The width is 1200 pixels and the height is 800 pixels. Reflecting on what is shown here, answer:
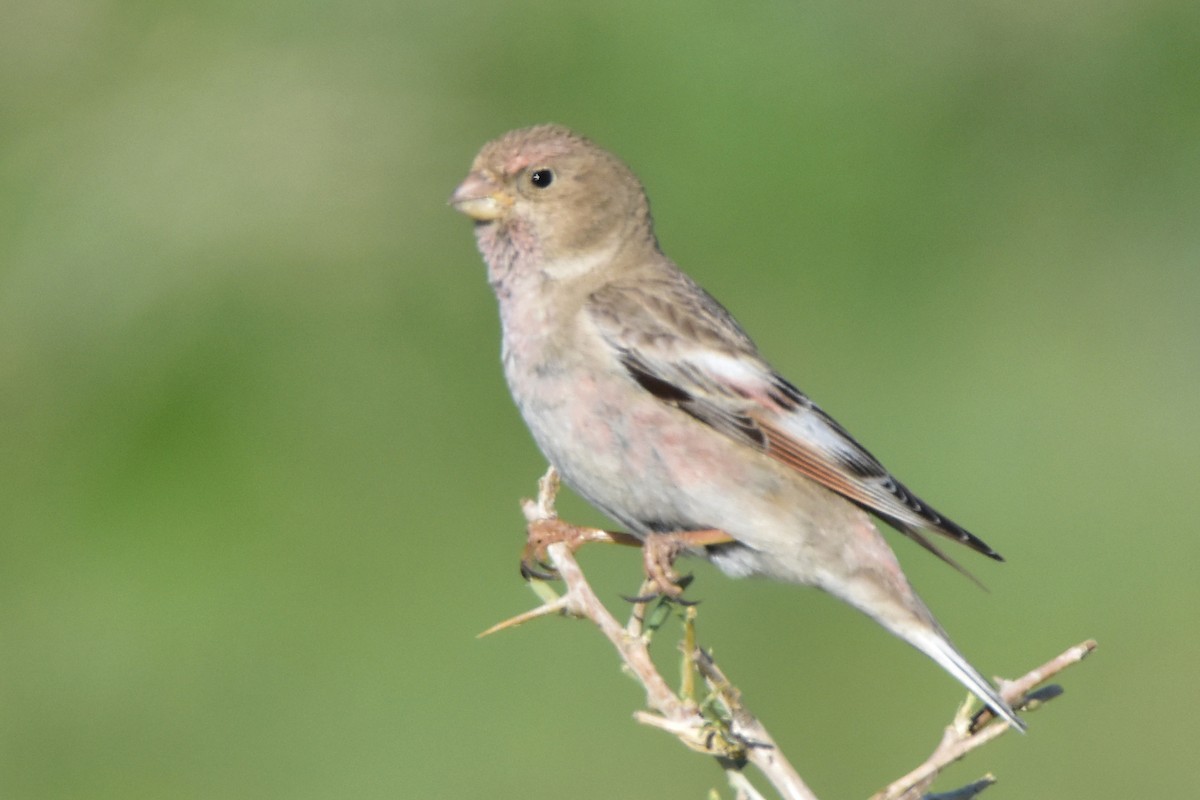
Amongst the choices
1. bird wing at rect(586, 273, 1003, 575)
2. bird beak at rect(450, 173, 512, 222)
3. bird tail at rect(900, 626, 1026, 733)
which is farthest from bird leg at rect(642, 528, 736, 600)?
bird beak at rect(450, 173, 512, 222)

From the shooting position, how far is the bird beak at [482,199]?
5.57m

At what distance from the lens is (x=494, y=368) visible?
9.57 metres

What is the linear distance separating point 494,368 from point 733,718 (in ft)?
20.9

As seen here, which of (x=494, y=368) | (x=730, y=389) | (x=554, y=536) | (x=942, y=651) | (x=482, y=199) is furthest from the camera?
(x=494, y=368)

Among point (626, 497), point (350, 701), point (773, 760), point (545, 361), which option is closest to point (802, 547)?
point (626, 497)

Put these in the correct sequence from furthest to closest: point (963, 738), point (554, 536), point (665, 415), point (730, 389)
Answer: point (730, 389), point (665, 415), point (554, 536), point (963, 738)

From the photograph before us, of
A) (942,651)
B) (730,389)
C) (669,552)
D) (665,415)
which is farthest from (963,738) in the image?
(730,389)

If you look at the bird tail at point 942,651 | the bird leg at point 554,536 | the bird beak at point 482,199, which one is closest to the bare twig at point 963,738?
the bird tail at point 942,651

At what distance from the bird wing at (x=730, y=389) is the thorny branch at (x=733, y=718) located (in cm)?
172

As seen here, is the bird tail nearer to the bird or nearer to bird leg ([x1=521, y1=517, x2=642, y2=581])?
the bird

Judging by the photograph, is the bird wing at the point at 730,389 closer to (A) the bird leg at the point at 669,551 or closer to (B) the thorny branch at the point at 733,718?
(A) the bird leg at the point at 669,551

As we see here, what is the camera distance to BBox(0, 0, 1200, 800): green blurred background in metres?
7.73

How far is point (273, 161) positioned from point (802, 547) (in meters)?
6.22

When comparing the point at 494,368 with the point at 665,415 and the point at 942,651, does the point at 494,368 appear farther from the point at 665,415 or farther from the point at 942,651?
the point at 942,651
